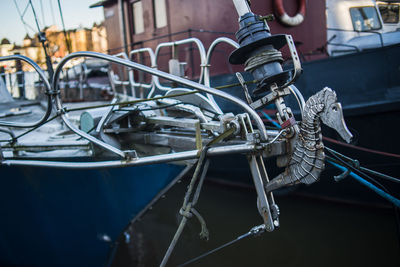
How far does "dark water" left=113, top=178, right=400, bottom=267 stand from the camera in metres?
4.00

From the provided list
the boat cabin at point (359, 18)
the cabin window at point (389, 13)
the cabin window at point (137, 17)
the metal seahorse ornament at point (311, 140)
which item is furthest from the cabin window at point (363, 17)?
the metal seahorse ornament at point (311, 140)

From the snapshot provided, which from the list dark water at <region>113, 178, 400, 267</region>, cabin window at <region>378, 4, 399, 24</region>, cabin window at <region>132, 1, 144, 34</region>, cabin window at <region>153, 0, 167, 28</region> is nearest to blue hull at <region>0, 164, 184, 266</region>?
dark water at <region>113, 178, 400, 267</region>

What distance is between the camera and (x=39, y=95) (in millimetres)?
6641

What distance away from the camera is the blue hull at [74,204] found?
133 inches

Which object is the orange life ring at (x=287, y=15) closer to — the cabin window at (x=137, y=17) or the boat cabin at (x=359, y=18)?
the boat cabin at (x=359, y=18)

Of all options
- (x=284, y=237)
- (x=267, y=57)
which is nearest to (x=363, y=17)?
(x=284, y=237)

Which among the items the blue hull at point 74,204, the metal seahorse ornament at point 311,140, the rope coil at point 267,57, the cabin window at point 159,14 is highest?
the cabin window at point 159,14

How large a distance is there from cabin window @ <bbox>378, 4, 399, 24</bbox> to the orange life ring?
1.49 metres

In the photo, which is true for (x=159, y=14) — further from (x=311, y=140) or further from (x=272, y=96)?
(x=311, y=140)

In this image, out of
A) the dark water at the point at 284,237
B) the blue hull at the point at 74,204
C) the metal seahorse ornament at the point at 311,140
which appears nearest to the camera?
the metal seahorse ornament at the point at 311,140

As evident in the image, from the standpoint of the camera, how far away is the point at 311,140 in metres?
1.95

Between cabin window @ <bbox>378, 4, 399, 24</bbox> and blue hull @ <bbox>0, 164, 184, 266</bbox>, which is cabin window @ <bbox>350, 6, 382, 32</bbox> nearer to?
cabin window @ <bbox>378, 4, 399, 24</bbox>

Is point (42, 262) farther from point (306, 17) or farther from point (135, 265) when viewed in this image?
point (306, 17)

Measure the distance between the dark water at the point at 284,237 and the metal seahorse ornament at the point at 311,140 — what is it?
1645 millimetres
